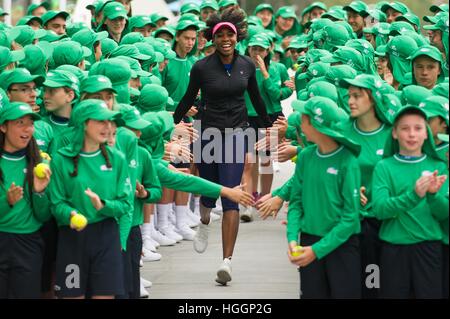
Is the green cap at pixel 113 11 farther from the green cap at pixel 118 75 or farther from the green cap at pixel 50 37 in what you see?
the green cap at pixel 118 75

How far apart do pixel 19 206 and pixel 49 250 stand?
48cm

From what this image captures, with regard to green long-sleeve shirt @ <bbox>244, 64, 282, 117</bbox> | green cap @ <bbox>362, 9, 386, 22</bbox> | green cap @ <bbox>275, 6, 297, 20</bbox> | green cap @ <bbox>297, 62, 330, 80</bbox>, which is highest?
green cap @ <bbox>275, 6, 297, 20</bbox>

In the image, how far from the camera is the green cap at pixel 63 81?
11.6 meters

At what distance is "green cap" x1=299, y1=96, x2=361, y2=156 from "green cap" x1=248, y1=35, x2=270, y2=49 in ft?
23.9

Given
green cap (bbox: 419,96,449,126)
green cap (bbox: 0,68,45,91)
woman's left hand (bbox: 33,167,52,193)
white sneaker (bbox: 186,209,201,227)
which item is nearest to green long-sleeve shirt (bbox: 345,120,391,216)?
green cap (bbox: 419,96,449,126)

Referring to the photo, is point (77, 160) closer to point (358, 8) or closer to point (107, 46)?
point (107, 46)

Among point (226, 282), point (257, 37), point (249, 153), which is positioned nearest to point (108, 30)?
point (257, 37)

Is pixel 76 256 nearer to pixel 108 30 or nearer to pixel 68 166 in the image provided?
pixel 68 166

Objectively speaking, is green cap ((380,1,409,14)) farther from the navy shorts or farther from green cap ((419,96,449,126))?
green cap ((419,96,449,126))

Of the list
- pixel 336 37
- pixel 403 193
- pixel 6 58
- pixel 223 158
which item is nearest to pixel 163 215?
pixel 223 158

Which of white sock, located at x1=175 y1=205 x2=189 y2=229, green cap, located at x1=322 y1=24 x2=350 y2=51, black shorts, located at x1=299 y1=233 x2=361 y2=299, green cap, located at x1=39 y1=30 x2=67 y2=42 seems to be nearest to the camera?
black shorts, located at x1=299 y1=233 x2=361 y2=299

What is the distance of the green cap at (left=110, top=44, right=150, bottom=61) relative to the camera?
14.6m

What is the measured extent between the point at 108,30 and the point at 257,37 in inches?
72.0

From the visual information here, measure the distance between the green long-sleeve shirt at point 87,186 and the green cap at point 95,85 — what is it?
0.84 m
